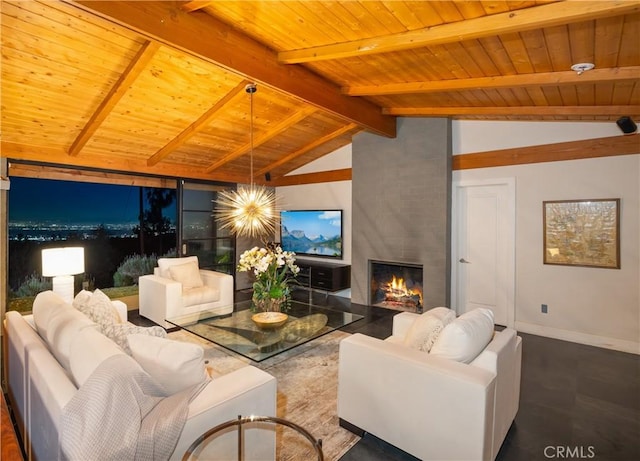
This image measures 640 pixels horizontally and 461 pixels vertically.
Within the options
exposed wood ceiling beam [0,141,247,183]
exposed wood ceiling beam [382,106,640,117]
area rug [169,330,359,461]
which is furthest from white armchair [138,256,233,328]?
exposed wood ceiling beam [382,106,640,117]

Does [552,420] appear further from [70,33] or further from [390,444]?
[70,33]

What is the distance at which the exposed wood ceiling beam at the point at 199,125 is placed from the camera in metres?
3.77

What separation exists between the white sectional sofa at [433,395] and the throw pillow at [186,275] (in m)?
3.32

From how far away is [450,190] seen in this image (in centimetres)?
490

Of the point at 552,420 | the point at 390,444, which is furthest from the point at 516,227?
the point at 390,444

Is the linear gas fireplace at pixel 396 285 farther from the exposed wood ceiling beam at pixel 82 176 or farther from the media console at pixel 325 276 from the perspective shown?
the exposed wood ceiling beam at pixel 82 176

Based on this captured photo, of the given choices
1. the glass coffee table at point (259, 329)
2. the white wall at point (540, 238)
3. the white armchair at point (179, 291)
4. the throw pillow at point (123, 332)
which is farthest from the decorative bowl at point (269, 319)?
the white wall at point (540, 238)

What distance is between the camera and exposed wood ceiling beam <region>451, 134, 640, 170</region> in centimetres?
369

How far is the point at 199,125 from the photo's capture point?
14.4ft

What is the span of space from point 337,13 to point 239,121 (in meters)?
2.64

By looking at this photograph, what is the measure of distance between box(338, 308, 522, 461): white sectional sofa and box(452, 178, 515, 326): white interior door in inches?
99.4

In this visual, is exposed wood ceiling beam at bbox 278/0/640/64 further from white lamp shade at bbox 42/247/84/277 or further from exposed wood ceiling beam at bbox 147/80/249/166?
white lamp shade at bbox 42/247/84/277

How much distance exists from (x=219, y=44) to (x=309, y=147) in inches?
129

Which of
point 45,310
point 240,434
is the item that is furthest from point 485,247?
point 45,310
